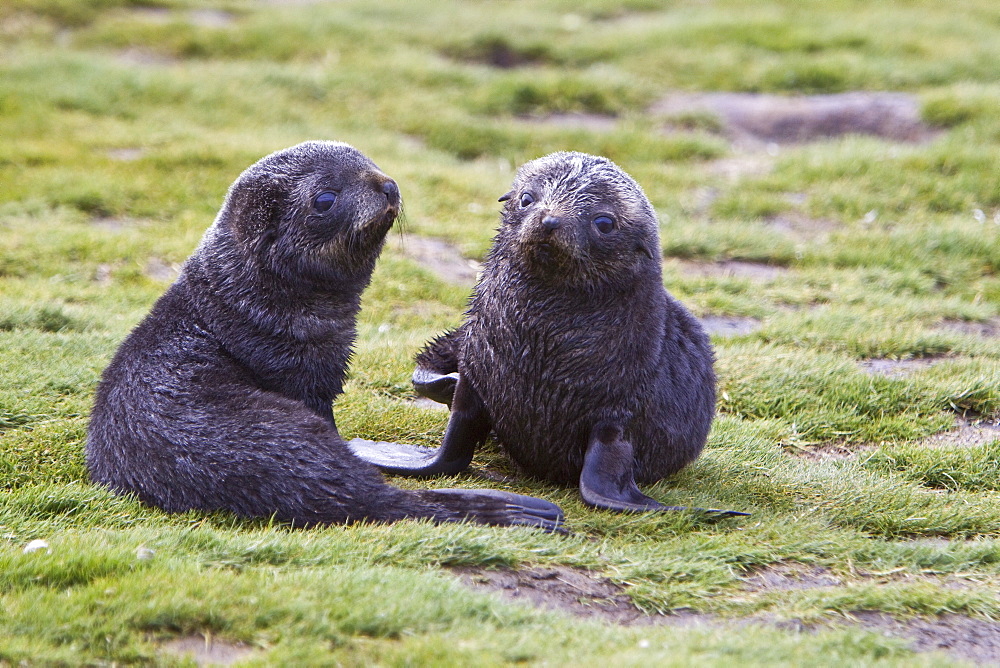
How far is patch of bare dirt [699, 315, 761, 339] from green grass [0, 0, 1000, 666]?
0.08 m

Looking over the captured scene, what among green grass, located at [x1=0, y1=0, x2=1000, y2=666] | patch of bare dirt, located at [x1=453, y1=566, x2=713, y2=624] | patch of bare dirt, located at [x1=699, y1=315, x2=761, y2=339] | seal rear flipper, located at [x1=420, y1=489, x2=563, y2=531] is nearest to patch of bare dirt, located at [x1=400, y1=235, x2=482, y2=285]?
green grass, located at [x1=0, y1=0, x2=1000, y2=666]

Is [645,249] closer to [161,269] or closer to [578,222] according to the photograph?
[578,222]

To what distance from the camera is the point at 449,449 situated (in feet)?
16.6

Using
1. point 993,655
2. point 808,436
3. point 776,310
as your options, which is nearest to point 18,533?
point 993,655

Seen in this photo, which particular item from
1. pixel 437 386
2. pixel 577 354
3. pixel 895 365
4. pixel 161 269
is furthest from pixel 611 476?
pixel 161 269

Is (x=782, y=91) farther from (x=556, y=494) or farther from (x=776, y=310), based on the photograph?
(x=556, y=494)

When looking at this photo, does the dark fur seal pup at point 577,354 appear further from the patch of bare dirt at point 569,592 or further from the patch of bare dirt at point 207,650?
the patch of bare dirt at point 207,650

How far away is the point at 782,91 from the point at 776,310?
522 cm

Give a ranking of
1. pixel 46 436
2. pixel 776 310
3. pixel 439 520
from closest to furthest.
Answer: pixel 439 520 → pixel 46 436 → pixel 776 310

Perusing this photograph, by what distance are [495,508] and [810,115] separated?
839cm

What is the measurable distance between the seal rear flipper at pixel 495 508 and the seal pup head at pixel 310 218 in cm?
127

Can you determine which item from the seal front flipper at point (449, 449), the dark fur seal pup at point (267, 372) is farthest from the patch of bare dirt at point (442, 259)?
the seal front flipper at point (449, 449)

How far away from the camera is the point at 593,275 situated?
4.84 m

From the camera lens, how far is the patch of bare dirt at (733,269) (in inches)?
338
